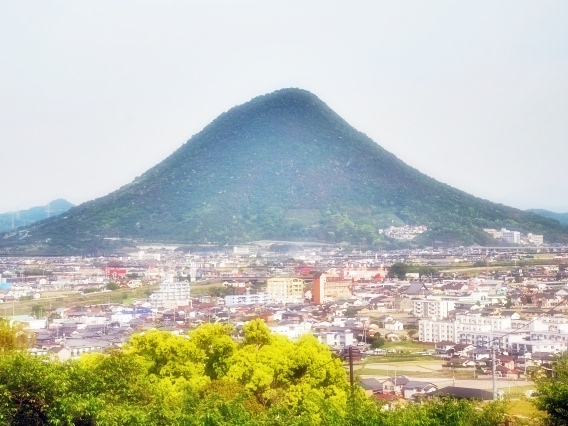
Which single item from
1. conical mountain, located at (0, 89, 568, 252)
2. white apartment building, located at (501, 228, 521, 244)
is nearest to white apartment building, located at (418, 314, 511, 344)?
conical mountain, located at (0, 89, 568, 252)

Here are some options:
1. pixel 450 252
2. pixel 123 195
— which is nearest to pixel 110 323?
pixel 450 252

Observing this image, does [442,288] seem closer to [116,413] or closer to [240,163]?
[116,413]

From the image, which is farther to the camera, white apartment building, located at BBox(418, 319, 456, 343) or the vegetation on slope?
white apartment building, located at BBox(418, 319, 456, 343)

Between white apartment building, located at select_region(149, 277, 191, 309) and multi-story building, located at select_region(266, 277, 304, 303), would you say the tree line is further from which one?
multi-story building, located at select_region(266, 277, 304, 303)

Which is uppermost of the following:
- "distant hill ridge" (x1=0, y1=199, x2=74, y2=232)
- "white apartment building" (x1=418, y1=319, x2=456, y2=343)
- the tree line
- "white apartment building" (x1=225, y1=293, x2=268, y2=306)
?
"distant hill ridge" (x1=0, y1=199, x2=74, y2=232)

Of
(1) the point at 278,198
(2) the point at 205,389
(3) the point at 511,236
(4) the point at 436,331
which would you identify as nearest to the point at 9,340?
(2) the point at 205,389

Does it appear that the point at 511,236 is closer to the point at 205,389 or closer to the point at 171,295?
the point at 171,295

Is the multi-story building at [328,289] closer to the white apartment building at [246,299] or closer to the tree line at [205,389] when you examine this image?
the white apartment building at [246,299]
